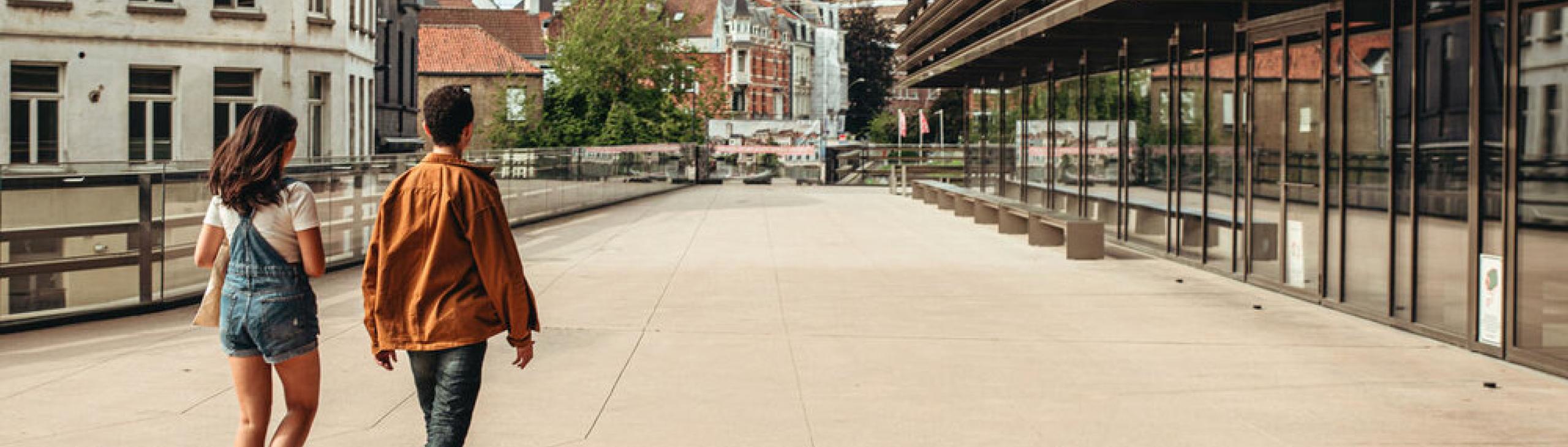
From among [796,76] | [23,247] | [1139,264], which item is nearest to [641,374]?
[23,247]

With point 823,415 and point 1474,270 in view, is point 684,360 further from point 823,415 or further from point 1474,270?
point 1474,270

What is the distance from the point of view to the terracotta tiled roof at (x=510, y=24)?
105 m

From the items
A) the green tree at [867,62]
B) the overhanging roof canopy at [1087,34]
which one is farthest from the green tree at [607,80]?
the green tree at [867,62]

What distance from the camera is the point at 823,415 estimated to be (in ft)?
24.7

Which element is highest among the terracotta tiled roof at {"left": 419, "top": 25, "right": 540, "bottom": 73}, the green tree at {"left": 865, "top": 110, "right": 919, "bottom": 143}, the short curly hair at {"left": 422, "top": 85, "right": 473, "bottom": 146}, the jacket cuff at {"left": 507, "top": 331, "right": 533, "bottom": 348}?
the terracotta tiled roof at {"left": 419, "top": 25, "right": 540, "bottom": 73}

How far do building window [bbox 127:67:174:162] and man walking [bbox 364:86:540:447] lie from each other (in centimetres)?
2499

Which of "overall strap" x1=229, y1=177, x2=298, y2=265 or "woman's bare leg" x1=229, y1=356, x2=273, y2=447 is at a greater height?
"overall strap" x1=229, y1=177, x2=298, y2=265

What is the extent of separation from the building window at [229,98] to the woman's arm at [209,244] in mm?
24956

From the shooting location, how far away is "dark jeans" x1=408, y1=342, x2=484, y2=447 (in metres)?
4.93

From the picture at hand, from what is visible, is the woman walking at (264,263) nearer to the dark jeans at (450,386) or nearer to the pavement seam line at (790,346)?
the dark jeans at (450,386)

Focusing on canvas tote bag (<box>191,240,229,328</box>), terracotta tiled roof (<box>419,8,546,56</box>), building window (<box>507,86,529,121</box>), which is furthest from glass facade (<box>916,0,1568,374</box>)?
terracotta tiled roof (<box>419,8,546,56</box>)

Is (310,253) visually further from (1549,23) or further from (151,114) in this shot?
(151,114)

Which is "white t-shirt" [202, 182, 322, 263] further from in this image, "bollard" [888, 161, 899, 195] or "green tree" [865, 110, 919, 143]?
"green tree" [865, 110, 919, 143]

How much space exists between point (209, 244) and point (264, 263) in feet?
0.75
